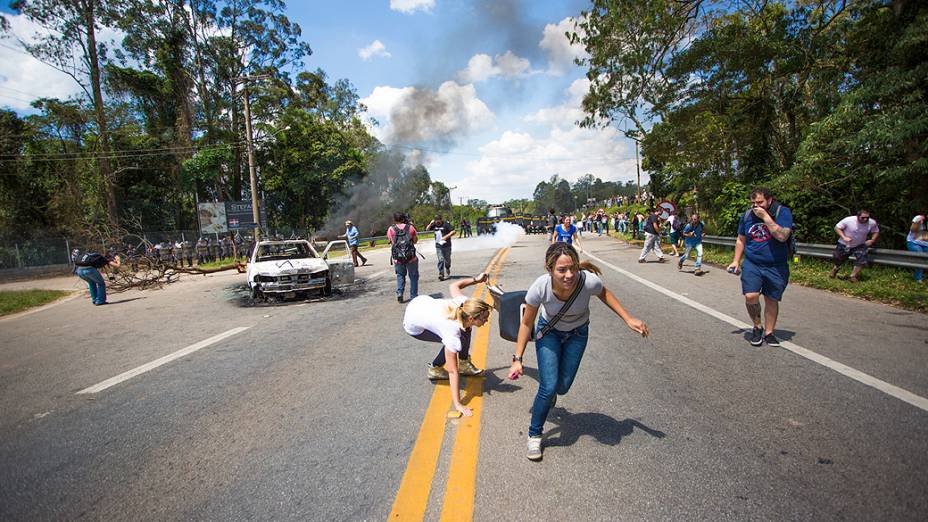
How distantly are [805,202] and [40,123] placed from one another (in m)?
40.5

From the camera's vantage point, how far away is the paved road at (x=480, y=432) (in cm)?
238

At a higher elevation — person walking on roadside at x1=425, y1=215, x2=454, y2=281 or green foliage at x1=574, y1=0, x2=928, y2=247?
green foliage at x1=574, y1=0, x2=928, y2=247

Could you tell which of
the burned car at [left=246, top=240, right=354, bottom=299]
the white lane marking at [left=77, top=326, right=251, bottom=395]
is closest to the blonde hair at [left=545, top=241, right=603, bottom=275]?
the white lane marking at [left=77, top=326, right=251, bottom=395]

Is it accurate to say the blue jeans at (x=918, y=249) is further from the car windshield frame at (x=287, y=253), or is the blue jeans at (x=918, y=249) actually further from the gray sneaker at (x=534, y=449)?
the car windshield frame at (x=287, y=253)

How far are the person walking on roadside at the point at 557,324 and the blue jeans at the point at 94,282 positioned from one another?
1241 cm

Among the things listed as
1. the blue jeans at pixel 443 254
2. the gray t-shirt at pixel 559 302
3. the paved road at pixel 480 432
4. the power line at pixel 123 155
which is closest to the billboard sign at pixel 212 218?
the power line at pixel 123 155

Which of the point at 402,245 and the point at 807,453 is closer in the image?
the point at 807,453

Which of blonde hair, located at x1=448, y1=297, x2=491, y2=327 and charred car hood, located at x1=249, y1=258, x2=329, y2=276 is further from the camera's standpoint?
charred car hood, located at x1=249, y1=258, x2=329, y2=276

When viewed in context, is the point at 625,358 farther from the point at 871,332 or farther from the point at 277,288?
the point at 277,288

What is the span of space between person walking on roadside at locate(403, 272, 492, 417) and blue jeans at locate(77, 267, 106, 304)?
11.1 m

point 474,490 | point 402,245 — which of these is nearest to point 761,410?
point 474,490

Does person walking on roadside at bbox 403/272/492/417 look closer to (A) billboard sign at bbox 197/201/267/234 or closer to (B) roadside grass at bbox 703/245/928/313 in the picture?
(B) roadside grass at bbox 703/245/928/313

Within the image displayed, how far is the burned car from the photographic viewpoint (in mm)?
9523

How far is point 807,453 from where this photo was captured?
2.71m
